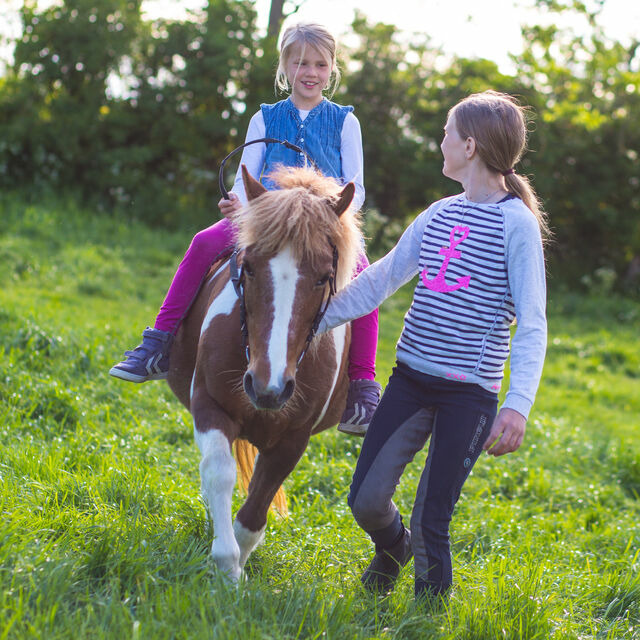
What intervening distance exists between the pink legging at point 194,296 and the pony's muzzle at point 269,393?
3.82 feet

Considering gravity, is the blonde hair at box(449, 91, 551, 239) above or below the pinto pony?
above

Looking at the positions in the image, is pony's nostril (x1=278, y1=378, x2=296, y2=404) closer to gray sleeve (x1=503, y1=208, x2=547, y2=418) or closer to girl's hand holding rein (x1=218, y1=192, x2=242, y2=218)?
gray sleeve (x1=503, y1=208, x2=547, y2=418)

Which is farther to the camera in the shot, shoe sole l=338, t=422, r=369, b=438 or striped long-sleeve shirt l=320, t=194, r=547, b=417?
shoe sole l=338, t=422, r=369, b=438

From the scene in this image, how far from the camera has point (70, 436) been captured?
15.2 ft

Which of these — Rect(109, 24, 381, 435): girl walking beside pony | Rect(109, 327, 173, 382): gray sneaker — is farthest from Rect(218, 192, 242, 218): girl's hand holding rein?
Rect(109, 327, 173, 382): gray sneaker

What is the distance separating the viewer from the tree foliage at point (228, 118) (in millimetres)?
13586

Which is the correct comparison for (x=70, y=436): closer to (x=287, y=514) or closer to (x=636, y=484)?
(x=287, y=514)

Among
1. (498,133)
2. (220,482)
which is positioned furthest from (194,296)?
(498,133)

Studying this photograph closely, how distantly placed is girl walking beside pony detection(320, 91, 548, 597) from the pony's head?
0.26m

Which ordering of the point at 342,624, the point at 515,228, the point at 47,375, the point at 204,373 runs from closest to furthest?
the point at 342,624 → the point at 515,228 → the point at 204,373 → the point at 47,375

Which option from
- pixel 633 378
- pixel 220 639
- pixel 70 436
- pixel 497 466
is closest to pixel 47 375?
pixel 70 436

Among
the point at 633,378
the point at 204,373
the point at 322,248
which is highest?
the point at 322,248

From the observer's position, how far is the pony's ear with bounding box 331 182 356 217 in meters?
3.01

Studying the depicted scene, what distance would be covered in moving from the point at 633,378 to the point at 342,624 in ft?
29.6
